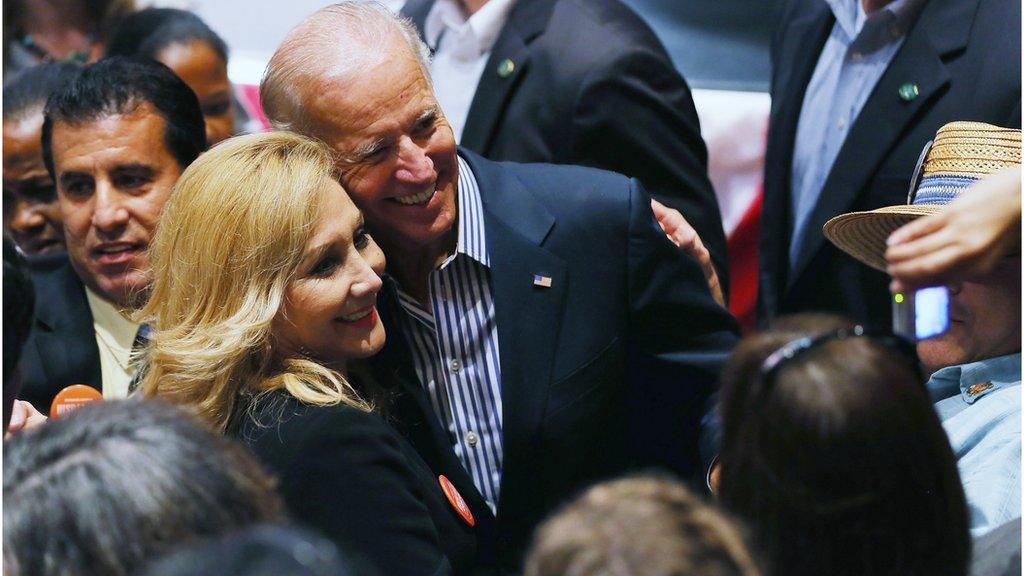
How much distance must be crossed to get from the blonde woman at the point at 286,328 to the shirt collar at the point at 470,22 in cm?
132

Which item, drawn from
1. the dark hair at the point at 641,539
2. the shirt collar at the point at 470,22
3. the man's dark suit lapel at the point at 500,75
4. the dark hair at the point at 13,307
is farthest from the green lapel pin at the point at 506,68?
the dark hair at the point at 641,539

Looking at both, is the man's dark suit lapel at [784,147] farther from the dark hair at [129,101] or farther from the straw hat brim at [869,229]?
the dark hair at [129,101]

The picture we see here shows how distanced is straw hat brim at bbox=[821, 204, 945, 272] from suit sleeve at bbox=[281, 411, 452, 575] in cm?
107

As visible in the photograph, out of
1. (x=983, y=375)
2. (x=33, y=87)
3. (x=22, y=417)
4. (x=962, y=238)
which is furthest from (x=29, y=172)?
(x=962, y=238)

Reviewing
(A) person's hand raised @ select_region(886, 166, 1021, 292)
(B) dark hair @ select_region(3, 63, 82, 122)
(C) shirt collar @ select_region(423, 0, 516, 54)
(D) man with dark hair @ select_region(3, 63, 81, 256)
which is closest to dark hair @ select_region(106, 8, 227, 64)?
(B) dark hair @ select_region(3, 63, 82, 122)

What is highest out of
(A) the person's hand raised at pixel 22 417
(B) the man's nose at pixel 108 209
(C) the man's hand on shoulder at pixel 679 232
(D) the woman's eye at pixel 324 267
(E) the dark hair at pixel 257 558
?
(E) the dark hair at pixel 257 558

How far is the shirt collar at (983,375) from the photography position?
2.36 m

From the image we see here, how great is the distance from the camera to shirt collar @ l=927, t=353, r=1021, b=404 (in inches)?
93.0

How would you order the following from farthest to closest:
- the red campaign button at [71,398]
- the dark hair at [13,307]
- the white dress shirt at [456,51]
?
the white dress shirt at [456,51] → the red campaign button at [71,398] → the dark hair at [13,307]

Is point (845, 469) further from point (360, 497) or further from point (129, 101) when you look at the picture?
point (129, 101)

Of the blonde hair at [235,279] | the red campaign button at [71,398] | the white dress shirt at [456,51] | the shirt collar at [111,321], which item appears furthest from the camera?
the white dress shirt at [456,51]

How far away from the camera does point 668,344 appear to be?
8.72 feet

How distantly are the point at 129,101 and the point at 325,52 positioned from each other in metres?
0.70

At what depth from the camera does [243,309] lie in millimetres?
2305
